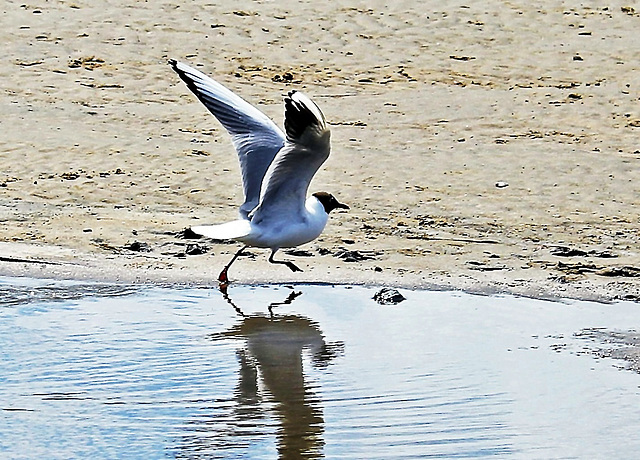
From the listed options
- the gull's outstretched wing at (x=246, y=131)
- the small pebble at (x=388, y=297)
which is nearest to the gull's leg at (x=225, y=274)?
the gull's outstretched wing at (x=246, y=131)

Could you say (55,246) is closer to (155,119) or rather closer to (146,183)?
(146,183)

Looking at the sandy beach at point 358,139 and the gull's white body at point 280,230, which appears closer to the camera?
the gull's white body at point 280,230

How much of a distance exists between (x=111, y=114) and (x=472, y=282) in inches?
200

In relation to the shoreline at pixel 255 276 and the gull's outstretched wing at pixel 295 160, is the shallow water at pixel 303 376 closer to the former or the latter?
the shoreline at pixel 255 276

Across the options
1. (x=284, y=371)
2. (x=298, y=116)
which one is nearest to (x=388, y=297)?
(x=298, y=116)

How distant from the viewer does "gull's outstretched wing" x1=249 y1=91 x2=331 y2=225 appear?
6.29 m

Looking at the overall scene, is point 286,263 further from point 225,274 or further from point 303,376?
point 303,376

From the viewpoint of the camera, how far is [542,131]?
36.7 ft

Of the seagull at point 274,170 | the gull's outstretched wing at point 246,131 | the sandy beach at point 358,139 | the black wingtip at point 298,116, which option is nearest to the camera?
the black wingtip at point 298,116

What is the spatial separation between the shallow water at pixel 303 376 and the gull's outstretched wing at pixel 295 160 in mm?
470

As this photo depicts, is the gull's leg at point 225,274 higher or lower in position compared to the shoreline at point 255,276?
higher

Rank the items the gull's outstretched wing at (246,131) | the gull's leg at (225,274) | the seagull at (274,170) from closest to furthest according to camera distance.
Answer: the seagull at (274,170) → the gull's leg at (225,274) → the gull's outstretched wing at (246,131)

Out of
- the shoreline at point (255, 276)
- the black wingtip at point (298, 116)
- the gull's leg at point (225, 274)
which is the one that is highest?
the black wingtip at point (298, 116)

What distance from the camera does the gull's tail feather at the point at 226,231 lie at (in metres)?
6.94
